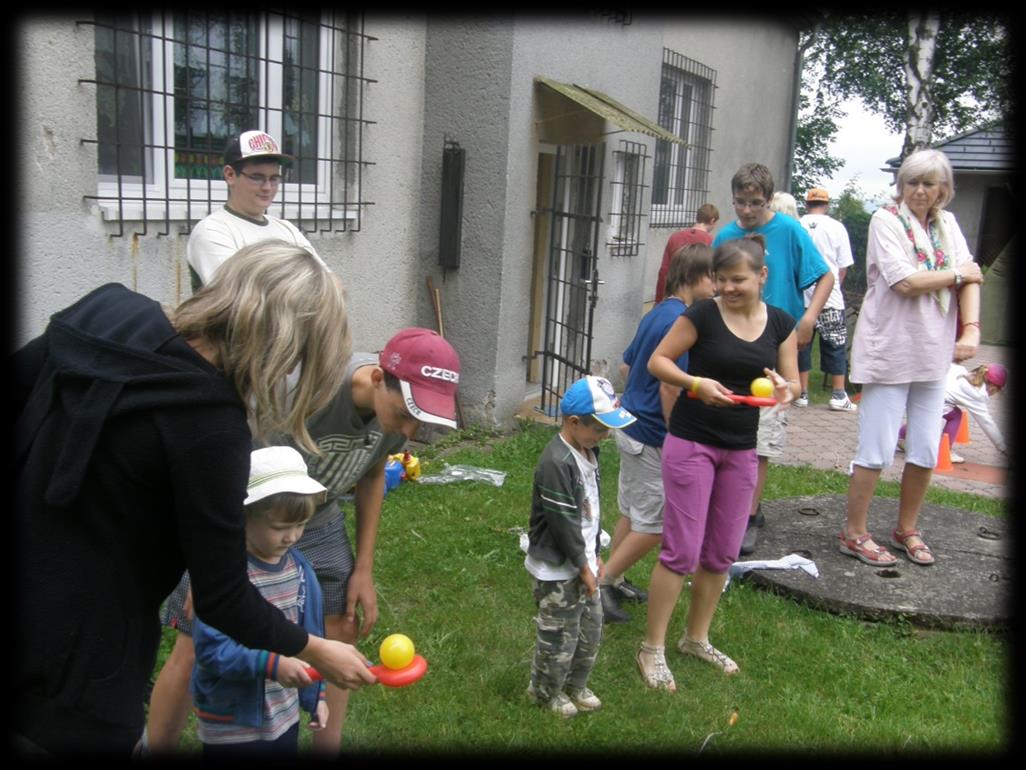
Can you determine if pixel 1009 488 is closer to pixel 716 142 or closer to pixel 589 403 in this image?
pixel 589 403

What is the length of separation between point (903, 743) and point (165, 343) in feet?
10.0

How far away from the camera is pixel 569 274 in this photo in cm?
883

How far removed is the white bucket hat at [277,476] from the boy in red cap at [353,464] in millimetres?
168

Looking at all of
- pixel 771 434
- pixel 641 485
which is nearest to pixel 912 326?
pixel 771 434

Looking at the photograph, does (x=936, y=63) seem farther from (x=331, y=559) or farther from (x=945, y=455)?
(x=331, y=559)

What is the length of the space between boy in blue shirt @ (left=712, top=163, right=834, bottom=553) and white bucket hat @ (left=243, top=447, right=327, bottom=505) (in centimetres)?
302

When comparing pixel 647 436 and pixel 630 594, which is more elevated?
pixel 647 436

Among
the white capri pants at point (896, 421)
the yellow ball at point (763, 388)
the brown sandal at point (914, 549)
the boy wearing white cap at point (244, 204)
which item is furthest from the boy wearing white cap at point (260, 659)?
the brown sandal at point (914, 549)

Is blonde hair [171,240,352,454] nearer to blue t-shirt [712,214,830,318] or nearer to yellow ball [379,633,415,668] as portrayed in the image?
yellow ball [379,633,415,668]

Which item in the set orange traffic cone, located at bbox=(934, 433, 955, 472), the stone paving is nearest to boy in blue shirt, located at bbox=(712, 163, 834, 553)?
the stone paving

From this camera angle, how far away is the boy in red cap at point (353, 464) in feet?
7.93

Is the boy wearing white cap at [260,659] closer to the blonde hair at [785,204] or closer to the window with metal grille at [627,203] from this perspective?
the blonde hair at [785,204]

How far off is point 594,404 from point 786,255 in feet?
7.38

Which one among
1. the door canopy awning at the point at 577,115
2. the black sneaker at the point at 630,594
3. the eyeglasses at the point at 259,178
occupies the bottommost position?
the black sneaker at the point at 630,594
